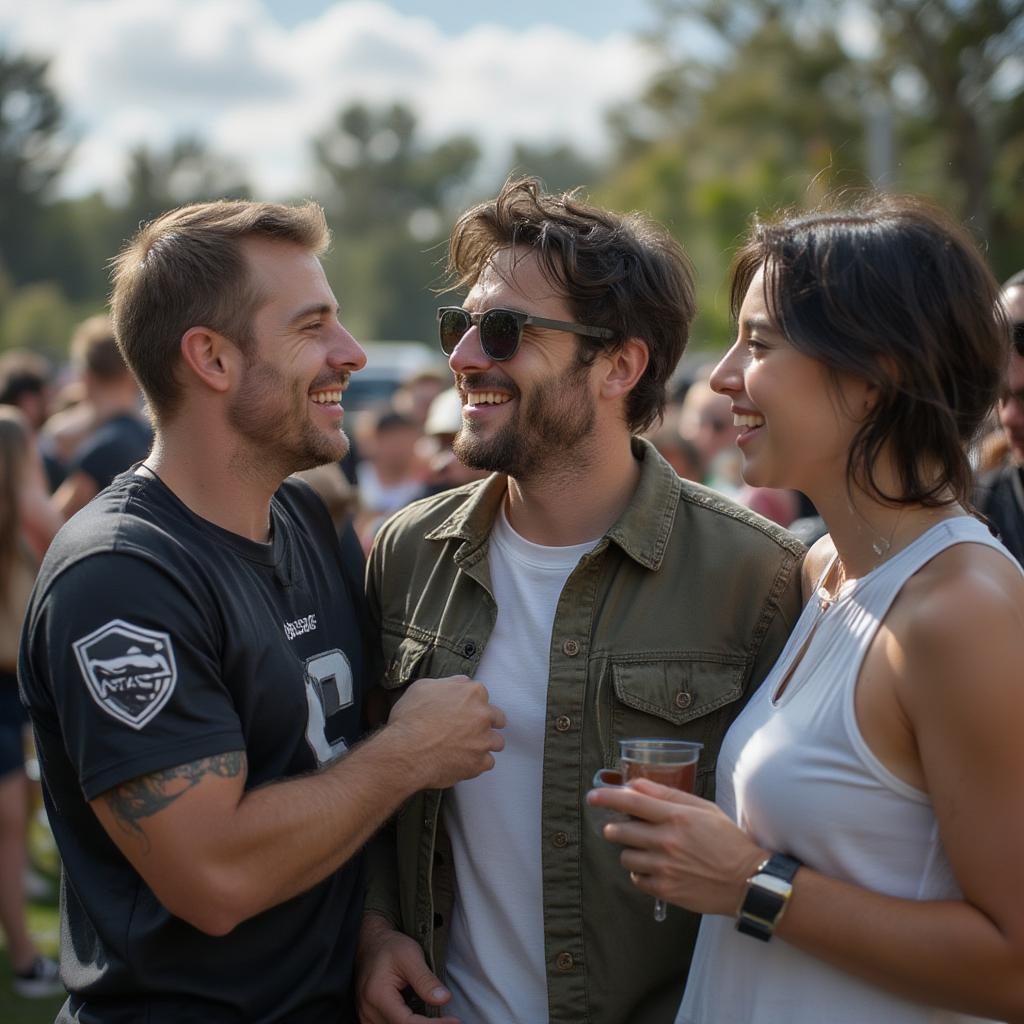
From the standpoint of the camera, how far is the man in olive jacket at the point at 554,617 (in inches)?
112

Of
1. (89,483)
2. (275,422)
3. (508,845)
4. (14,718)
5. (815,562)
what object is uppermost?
(275,422)

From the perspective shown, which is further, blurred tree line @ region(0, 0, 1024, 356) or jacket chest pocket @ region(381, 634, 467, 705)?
blurred tree line @ region(0, 0, 1024, 356)

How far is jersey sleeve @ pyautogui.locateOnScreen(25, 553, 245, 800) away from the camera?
7.78 ft

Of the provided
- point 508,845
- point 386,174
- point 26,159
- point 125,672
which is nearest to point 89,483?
point 508,845

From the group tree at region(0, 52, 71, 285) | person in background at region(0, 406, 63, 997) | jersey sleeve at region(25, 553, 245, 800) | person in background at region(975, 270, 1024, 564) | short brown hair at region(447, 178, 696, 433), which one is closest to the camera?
jersey sleeve at region(25, 553, 245, 800)

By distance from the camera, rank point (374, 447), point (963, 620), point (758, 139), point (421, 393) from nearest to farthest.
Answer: point (963, 620) < point (374, 447) < point (421, 393) < point (758, 139)

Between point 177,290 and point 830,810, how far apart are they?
1.84m

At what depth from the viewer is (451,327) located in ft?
11.2

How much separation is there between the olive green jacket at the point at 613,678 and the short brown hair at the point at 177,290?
0.79 meters

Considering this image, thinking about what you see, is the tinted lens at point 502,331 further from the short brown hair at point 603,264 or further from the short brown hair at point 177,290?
the short brown hair at point 177,290

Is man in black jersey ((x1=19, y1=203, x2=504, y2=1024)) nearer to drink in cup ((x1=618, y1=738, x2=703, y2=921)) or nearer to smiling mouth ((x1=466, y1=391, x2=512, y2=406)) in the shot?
smiling mouth ((x1=466, y1=391, x2=512, y2=406))

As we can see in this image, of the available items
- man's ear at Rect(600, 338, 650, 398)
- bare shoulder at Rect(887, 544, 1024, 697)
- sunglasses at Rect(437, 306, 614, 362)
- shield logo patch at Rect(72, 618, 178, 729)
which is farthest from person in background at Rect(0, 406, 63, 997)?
bare shoulder at Rect(887, 544, 1024, 697)

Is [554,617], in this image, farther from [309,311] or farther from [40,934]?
[40,934]

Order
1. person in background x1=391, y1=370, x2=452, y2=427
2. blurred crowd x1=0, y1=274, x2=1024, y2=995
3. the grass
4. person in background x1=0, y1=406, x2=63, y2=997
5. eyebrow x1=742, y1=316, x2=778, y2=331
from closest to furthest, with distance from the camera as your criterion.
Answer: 1. eyebrow x1=742, y1=316, x2=778, y2=331
2. blurred crowd x1=0, y1=274, x2=1024, y2=995
3. the grass
4. person in background x1=0, y1=406, x2=63, y2=997
5. person in background x1=391, y1=370, x2=452, y2=427
